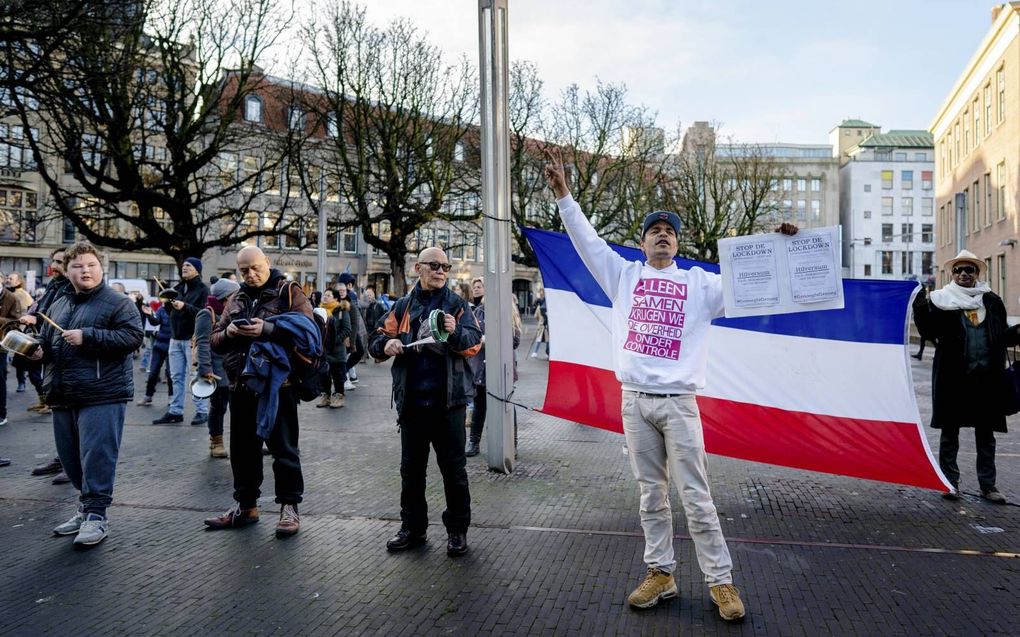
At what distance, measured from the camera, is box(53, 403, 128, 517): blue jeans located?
5.14 meters

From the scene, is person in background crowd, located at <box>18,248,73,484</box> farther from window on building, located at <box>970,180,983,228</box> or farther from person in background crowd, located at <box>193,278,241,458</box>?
window on building, located at <box>970,180,983,228</box>

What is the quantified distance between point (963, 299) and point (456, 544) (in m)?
4.62

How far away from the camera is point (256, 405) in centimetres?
540

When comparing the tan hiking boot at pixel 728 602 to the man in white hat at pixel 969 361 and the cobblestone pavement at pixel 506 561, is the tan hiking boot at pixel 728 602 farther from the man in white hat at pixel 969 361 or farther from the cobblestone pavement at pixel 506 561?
the man in white hat at pixel 969 361

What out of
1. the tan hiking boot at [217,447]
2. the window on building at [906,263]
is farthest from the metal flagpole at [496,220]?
the window on building at [906,263]

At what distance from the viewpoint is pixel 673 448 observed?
3.98 metres

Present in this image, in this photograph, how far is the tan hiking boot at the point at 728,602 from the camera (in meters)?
3.79

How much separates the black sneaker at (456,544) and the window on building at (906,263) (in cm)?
11050

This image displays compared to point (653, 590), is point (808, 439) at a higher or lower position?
higher

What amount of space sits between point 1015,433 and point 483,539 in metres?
8.22

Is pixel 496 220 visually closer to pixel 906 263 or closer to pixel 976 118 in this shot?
pixel 976 118

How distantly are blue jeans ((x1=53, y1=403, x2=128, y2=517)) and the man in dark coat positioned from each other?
191 centimetres

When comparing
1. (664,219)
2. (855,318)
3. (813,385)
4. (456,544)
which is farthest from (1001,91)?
(456,544)

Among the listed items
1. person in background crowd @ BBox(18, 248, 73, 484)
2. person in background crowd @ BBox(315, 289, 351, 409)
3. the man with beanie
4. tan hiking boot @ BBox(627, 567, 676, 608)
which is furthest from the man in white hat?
person in background crowd @ BBox(315, 289, 351, 409)
